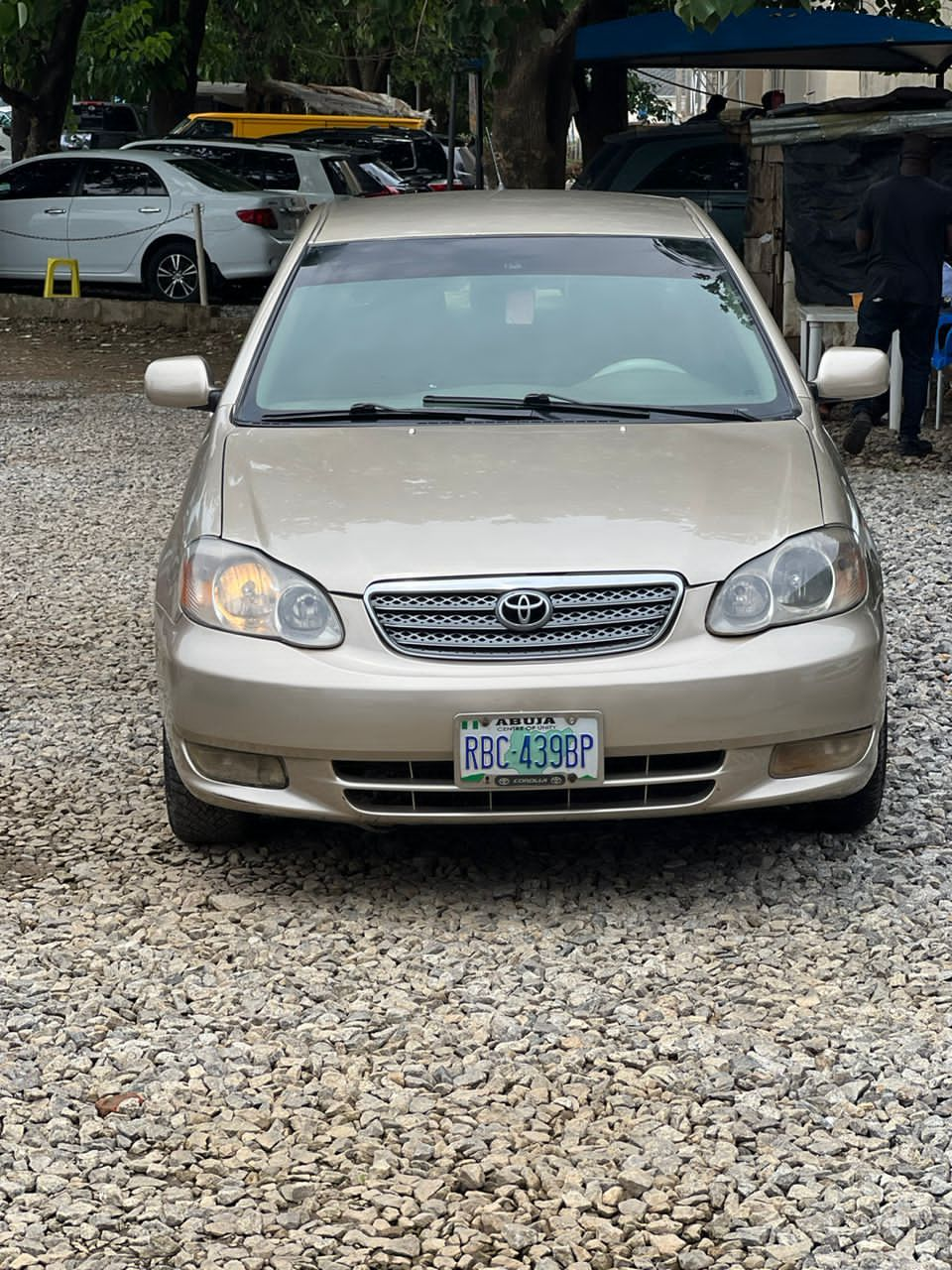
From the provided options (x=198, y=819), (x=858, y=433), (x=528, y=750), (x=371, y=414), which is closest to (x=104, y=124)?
(x=858, y=433)

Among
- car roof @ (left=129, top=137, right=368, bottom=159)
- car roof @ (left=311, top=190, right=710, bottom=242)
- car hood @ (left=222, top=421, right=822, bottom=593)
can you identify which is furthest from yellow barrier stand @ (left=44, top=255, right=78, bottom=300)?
car hood @ (left=222, top=421, right=822, bottom=593)

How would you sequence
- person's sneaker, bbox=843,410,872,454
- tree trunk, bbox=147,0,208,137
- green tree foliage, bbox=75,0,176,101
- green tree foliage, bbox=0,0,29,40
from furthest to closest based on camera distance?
tree trunk, bbox=147,0,208,137, green tree foliage, bbox=75,0,176,101, person's sneaker, bbox=843,410,872,454, green tree foliage, bbox=0,0,29,40

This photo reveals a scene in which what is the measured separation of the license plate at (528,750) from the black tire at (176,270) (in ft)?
54.7

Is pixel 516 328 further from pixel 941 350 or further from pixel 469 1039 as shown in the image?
pixel 941 350

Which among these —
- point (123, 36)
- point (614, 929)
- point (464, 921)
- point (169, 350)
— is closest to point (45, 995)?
point (464, 921)

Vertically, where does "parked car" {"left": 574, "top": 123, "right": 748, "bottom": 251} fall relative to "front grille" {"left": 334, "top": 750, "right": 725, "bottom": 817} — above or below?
below

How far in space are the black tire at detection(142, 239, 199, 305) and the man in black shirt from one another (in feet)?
33.9

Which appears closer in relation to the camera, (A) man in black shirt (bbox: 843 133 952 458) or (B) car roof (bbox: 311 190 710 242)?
(B) car roof (bbox: 311 190 710 242)

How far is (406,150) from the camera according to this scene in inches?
1079

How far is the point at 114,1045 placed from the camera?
3980mm

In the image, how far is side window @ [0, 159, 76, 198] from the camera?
21.0 m

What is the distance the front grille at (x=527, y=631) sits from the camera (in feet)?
14.5

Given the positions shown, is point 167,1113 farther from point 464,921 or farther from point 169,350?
point 169,350

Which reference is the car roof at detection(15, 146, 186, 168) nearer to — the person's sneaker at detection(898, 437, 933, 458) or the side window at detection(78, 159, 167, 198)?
the side window at detection(78, 159, 167, 198)
